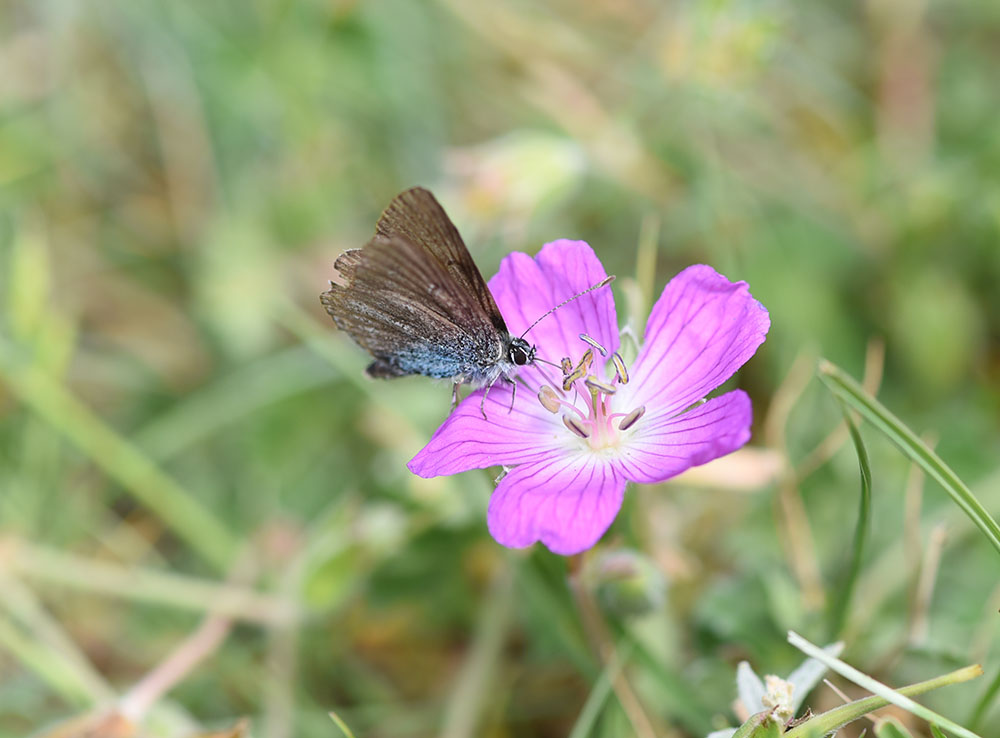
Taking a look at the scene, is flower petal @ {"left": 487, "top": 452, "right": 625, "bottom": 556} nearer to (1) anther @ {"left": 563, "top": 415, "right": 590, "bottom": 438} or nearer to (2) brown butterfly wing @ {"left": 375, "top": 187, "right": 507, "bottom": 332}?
(1) anther @ {"left": 563, "top": 415, "right": 590, "bottom": 438}

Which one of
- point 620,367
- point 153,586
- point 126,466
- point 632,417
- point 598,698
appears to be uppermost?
point 126,466

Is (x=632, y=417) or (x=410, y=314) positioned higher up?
(x=410, y=314)

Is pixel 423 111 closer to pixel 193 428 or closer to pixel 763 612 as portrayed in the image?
pixel 193 428

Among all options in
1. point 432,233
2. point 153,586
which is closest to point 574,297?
point 432,233

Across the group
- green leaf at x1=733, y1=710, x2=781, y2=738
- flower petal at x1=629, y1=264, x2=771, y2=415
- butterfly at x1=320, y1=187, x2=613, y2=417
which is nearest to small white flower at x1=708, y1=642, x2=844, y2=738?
green leaf at x1=733, y1=710, x2=781, y2=738

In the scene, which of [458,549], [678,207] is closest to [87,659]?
[458,549]

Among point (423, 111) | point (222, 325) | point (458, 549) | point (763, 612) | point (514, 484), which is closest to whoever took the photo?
point (514, 484)

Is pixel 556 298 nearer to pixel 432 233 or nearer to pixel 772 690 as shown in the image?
pixel 432 233
